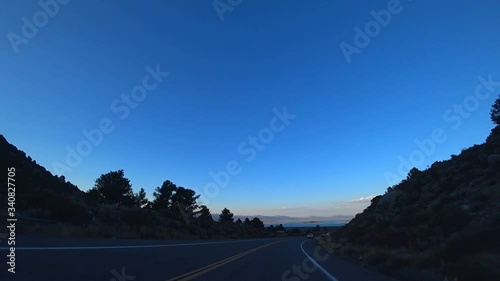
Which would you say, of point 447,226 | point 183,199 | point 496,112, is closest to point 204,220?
point 183,199

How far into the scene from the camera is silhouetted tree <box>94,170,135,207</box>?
77000 millimetres

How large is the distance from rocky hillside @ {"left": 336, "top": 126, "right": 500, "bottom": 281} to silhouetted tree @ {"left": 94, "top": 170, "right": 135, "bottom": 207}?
162 feet

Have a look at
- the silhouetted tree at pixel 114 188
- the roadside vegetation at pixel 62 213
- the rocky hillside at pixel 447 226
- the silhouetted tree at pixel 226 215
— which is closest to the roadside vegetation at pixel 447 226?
the rocky hillside at pixel 447 226

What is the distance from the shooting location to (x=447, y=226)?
22016mm

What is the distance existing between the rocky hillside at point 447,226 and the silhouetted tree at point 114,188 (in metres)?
Answer: 49.5

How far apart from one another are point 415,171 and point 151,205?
60200 millimetres

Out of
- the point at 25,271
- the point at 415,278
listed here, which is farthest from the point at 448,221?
the point at 25,271

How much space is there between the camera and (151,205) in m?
94.1

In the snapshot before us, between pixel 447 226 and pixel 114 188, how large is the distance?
214 ft

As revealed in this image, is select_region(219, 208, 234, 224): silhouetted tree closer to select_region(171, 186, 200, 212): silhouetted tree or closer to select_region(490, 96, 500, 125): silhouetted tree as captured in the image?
select_region(171, 186, 200, 212): silhouetted tree

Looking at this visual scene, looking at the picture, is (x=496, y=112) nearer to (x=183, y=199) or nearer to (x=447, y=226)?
(x=447, y=226)

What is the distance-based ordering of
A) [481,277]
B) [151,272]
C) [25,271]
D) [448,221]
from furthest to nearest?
1. [448,221]
2. [151,272]
3. [481,277]
4. [25,271]

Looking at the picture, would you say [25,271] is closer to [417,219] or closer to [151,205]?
[417,219]

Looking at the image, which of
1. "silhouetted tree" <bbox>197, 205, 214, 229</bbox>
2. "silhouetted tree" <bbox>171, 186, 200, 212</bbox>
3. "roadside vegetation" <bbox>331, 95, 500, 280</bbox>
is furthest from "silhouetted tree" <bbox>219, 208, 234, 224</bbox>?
"roadside vegetation" <bbox>331, 95, 500, 280</bbox>
